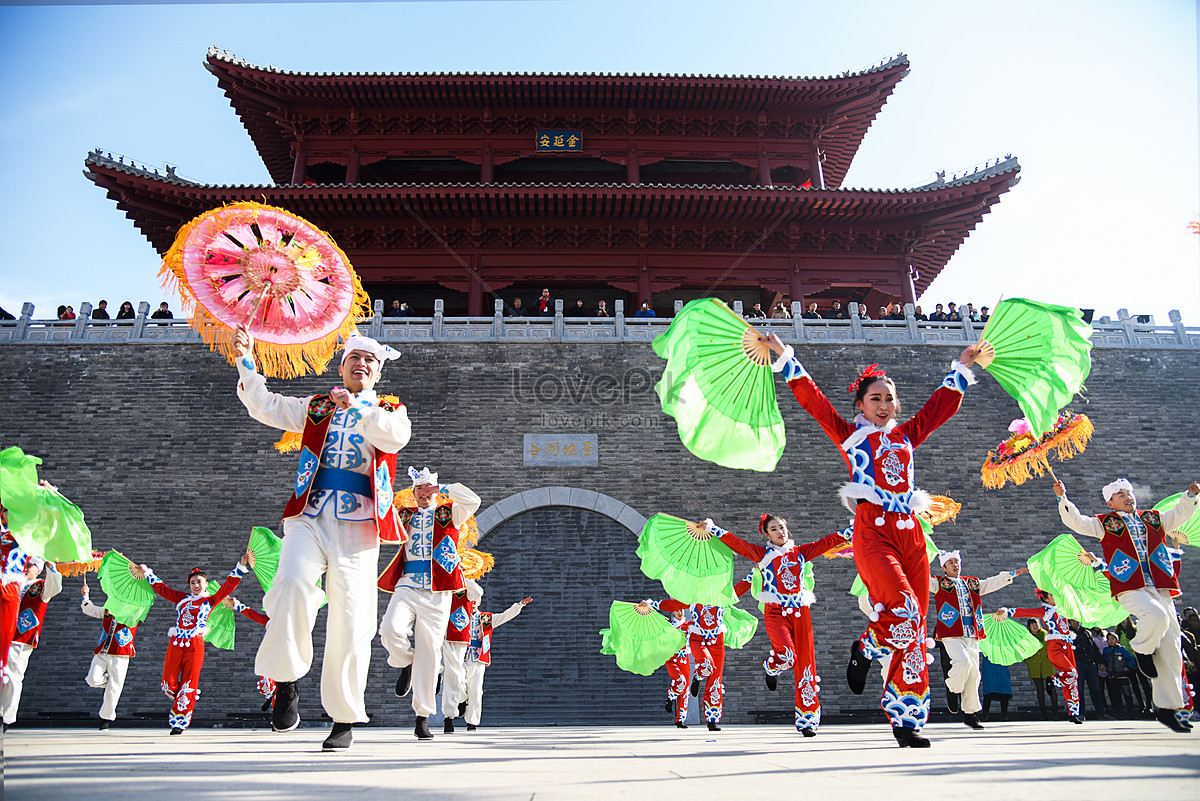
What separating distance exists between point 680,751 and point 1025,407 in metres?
2.44

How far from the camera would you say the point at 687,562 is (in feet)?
21.2

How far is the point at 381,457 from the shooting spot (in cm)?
337

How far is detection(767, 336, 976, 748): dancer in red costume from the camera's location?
10.1 ft

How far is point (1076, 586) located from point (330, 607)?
254 inches

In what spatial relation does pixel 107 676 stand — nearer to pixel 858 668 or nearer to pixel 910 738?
pixel 858 668

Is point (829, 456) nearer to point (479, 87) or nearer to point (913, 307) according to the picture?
point (913, 307)

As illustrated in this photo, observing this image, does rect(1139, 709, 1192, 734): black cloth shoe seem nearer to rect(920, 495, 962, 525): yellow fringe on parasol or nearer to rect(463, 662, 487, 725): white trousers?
rect(920, 495, 962, 525): yellow fringe on parasol

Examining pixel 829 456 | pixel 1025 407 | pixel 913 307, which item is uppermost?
pixel 913 307

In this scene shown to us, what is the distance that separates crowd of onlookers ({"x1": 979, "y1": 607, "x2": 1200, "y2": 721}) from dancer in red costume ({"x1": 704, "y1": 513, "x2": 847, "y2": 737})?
13.7 feet

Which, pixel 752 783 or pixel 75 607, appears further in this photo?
pixel 75 607

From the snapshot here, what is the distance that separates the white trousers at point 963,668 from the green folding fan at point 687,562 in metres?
2.04

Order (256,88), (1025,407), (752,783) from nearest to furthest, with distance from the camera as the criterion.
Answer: (752,783) → (1025,407) → (256,88)

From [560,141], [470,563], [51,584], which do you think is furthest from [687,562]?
[560,141]

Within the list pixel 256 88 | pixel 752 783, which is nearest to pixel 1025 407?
pixel 752 783
